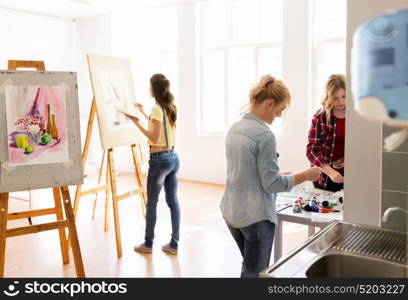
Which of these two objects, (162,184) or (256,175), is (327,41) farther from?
(256,175)

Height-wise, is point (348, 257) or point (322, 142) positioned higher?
point (322, 142)

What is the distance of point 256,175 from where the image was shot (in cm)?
184

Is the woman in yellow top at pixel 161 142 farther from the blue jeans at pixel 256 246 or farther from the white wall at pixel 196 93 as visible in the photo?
the white wall at pixel 196 93

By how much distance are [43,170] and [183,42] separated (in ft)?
15.1

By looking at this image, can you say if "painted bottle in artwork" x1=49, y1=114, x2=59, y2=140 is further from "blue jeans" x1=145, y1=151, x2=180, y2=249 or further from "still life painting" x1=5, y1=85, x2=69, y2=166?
"blue jeans" x1=145, y1=151, x2=180, y2=249

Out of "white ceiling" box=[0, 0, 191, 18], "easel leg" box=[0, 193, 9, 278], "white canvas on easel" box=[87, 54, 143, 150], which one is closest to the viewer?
"easel leg" box=[0, 193, 9, 278]

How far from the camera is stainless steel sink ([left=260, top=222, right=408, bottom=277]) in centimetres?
134

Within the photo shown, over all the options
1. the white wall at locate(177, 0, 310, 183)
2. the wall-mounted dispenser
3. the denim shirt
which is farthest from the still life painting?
the white wall at locate(177, 0, 310, 183)

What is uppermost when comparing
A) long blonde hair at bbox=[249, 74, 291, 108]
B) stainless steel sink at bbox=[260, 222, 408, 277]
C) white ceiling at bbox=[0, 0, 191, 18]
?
white ceiling at bbox=[0, 0, 191, 18]

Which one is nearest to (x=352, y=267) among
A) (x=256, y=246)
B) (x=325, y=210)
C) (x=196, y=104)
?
(x=256, y=246)

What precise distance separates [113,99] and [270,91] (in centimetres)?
222

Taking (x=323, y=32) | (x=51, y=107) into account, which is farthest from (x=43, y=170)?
(x=323, y=32)

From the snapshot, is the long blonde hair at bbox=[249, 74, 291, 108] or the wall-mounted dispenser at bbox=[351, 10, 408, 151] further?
the long blonde hair at bbox=[249, 74, 291, 108]

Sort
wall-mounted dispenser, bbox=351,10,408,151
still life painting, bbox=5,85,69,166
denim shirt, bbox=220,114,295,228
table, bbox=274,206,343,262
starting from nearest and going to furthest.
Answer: wall-mounted dispenser, bbox=351,10,408,151 < denim shirt, bbox=220,114,295,228 < table, bbox=274,206,343,262 < still life painting, bbox=5,85,69,166
